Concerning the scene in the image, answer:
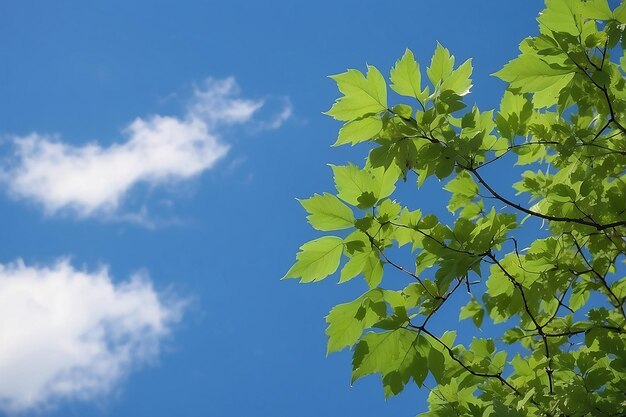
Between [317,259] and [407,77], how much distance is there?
0.70m

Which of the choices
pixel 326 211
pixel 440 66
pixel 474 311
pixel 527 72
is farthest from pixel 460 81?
pixel 474 311

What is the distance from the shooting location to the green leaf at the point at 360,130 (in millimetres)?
2064

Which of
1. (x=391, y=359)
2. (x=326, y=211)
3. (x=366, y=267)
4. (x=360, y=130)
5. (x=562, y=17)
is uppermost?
(x=562, y=17)

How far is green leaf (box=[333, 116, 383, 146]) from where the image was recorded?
6.77ft

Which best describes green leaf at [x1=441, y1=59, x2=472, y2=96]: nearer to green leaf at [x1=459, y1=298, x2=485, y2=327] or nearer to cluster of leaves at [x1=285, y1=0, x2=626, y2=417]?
cluster of leaves at [x1=285, y1=0, x2=626, y2=417]

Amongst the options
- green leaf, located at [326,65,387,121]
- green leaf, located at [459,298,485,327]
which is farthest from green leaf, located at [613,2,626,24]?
green leaf, located at [459,298,485,327]

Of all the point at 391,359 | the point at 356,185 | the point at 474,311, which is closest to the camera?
the point at 391,359

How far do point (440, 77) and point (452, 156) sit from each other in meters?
0.27

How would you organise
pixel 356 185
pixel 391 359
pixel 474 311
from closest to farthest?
pixel 391 359
pixel 356 185
pixel 474 311

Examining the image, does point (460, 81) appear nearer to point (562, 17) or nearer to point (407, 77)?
point (407, 77)

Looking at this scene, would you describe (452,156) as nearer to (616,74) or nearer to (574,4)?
(574,4)

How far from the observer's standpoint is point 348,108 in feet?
6.72

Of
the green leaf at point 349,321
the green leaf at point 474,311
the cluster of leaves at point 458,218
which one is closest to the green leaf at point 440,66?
the cluster of leaves at point 458,218

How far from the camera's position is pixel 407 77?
205cm
